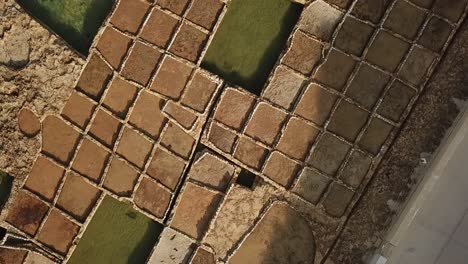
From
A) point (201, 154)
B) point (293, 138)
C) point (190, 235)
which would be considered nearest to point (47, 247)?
point (190, 235)

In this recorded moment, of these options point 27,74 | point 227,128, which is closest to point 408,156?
point 227,128

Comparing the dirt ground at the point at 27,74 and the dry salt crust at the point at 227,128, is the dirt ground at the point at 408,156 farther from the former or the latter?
the dirt ground at the point at 27,74

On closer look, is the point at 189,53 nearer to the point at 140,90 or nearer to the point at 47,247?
the point at 140,90

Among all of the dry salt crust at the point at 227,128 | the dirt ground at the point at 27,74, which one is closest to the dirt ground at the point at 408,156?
the dry salt crust at the point at 227,128

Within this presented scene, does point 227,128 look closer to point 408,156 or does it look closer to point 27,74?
point 408,156

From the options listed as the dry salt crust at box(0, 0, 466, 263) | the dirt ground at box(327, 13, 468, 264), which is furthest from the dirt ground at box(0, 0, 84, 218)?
the dirt ground at box(327, 13, 468, 264)
